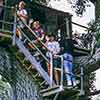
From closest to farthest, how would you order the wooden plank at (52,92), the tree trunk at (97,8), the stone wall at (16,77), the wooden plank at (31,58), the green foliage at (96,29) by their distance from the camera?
the wooden plank at (52,92) → the wooden plank at (31,58) → the stone wall at (16,77) → the green foliage at (96,29) → the tree trunk at (97,8)

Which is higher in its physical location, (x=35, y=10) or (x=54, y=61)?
(x=35, y=10)

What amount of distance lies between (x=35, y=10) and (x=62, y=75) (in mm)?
4491

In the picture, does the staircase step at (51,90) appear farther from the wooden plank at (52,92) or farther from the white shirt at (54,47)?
the white shirt at (54,47)

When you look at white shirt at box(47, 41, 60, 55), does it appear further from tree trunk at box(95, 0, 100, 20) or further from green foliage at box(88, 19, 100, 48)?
tree trunk at box(95, 0, 100, 20)

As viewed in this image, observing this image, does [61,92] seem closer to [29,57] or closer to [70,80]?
[70,80]

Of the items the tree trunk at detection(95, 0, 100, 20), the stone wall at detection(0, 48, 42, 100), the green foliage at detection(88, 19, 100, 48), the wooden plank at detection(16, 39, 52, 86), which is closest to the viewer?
the wooden plank at detection(16, 39, 52, 86)

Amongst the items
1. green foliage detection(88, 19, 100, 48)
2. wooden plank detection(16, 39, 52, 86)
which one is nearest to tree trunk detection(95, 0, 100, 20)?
green foliage detection(88, 19, 100, 48)

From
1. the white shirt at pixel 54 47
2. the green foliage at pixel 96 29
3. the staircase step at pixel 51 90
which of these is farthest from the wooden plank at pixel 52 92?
the green foliage at pixel 96 29

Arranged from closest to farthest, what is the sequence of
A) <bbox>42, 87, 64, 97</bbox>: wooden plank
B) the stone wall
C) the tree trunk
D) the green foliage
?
<bbox>42, 87, 64, 97</bbox>: wooden plank
the stone wall
the green foliage
the tree trunk

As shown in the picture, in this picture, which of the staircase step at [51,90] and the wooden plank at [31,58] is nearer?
the staircase step at [51,90]

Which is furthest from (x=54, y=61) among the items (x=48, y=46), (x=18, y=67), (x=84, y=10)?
(x=84, y=10)

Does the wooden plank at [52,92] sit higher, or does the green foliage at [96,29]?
the green foliage at [96,29]

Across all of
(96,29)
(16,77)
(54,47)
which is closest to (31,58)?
(54,47)

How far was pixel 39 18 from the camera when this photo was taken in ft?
62.0
